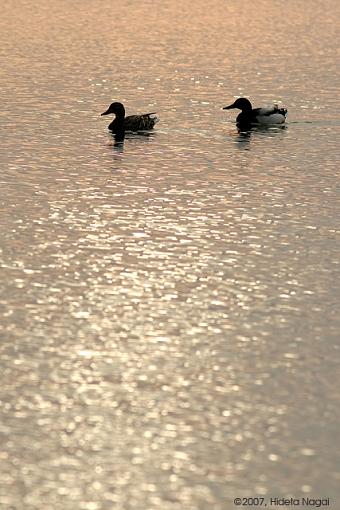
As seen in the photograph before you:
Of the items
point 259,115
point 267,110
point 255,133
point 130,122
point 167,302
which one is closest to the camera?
point 167,302

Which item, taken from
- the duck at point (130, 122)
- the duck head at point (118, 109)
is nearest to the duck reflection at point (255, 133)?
the duck at point (130, 122)

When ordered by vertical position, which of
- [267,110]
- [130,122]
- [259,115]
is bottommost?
[130,122]

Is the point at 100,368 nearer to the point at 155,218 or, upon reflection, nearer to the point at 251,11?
the point at 155,218

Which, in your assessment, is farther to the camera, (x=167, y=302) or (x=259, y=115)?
(x=259, y=115)

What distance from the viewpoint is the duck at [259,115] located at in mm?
35312

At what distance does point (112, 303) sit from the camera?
62.1 ft

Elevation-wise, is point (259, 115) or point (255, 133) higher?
point (259, 115)

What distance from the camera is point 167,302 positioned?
19.0 metres

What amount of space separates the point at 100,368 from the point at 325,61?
33.7 m

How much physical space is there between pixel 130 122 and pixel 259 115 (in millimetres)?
3504

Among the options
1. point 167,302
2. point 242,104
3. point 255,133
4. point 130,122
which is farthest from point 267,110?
point 167,302

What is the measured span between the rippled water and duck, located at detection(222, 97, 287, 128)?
33 cm

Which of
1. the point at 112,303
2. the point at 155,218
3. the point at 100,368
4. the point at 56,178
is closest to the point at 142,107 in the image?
the point at 56,178

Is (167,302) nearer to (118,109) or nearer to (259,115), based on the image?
(118,109)
